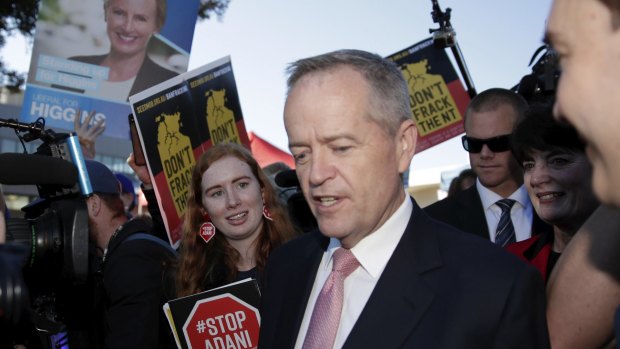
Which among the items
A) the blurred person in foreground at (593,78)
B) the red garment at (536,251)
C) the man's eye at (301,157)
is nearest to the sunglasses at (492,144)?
the red garment at (536,251)

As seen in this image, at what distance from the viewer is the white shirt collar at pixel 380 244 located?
2102 millimetres

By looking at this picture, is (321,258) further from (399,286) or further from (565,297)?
(565,297)

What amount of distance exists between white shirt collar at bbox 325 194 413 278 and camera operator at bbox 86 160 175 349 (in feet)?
6.46

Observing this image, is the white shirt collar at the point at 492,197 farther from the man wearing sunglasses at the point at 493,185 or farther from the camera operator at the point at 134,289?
the camera operator at the point at 134,289

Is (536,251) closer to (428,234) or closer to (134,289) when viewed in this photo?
(428,234)

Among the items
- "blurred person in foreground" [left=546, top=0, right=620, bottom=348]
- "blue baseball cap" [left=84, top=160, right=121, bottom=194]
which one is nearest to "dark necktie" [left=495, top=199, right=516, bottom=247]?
"blue baseball cap" [left=84, top=160, right=121, bottom=194]

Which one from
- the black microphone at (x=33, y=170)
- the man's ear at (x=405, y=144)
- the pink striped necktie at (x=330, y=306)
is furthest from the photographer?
the black microphone at (x=33, y=170)

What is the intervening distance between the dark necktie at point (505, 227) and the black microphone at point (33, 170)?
7.34 feet

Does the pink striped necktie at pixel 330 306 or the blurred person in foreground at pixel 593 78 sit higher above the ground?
the blurred person in foreground at pixel 593 78

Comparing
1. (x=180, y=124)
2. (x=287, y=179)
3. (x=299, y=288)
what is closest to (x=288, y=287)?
(x=299, y=288)

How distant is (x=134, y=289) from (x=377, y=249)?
2.07 metres

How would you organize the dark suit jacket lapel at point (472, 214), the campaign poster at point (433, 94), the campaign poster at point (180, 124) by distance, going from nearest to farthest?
the dark suit jacket lapel at point (472, 214) → the campaign poster at point (180, 124) → the campaign poster at point (433, 94)

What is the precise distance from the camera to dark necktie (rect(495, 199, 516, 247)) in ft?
12.6

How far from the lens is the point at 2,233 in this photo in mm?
1849
